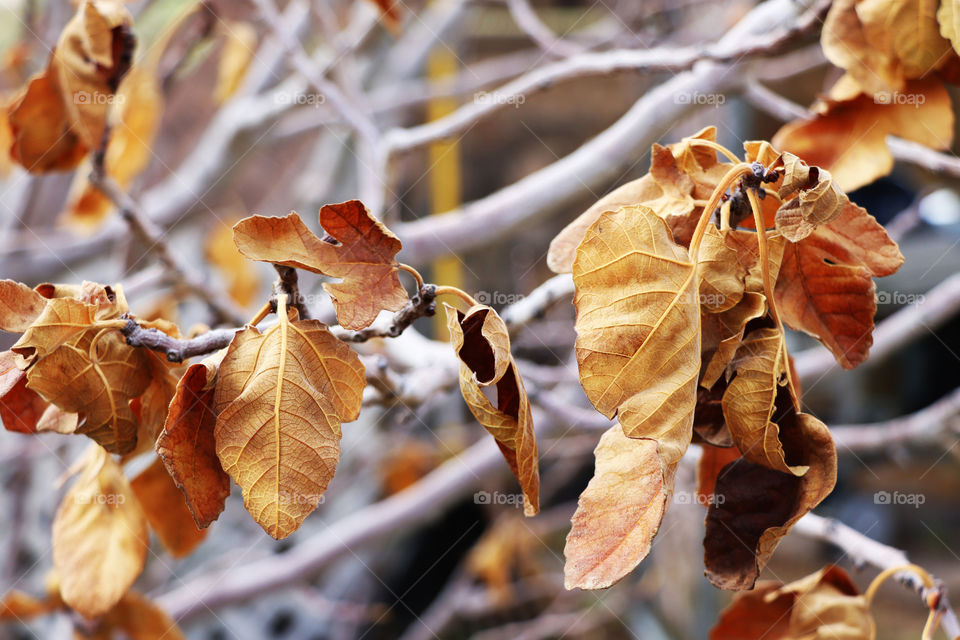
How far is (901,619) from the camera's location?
1715mm

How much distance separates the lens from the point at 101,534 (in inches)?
18.8

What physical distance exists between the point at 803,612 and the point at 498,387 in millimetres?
292

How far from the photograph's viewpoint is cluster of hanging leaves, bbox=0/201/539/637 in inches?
13.0

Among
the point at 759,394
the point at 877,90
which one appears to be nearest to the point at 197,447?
the point at 759,394

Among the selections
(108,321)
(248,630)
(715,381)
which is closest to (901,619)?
(248,630)

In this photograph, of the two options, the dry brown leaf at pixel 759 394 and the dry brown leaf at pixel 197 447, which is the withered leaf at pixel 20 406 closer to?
the dry brown leaf at pixel 197 447

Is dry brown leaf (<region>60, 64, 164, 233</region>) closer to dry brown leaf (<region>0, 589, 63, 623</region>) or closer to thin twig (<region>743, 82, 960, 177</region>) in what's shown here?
dry brown leaf (<region>0, 589, 63, 623</region>)

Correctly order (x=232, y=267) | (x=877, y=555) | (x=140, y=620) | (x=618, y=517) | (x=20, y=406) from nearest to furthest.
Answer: (x=618, y=517), (x=20, y=406), (x=877, y=555), (x=140, y=620), (x=232, y=267)

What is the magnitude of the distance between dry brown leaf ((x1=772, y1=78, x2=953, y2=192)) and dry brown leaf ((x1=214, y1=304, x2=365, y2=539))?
38 cm

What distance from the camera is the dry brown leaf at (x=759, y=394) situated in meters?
0.32

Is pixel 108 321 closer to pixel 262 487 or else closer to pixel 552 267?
pixel 262 487

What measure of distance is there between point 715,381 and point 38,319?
326 mm

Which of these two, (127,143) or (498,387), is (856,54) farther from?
(127,143)

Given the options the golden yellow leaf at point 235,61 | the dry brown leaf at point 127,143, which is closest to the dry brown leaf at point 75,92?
the dry brown leaf at point 127,143
